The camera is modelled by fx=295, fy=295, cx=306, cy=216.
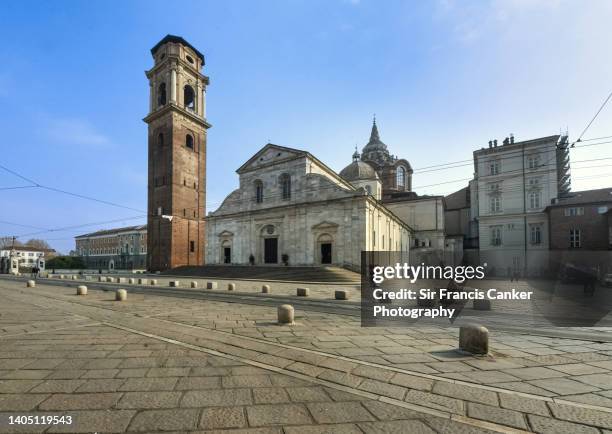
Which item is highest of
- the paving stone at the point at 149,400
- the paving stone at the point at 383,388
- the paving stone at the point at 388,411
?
the paving stone at the point at 149,400

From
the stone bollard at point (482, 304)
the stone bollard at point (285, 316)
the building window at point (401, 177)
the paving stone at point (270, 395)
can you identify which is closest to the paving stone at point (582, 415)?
the paving stone at point (270, 395)

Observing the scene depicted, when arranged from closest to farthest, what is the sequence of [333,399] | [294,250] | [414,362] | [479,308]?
[333,399]
[414,362]
[479,308]
[294,250]

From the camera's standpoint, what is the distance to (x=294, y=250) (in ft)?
96.8

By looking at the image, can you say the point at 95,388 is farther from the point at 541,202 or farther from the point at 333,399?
the point at 541,202

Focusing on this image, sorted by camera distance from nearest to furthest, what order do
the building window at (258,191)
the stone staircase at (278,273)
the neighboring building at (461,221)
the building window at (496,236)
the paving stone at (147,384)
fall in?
1. the paving stone at (147,384)
2. the stone staircase at (278,273)
3. the building window at (258,191)
4. the building window at (496,236)
5. the neighboring building at (461,221)

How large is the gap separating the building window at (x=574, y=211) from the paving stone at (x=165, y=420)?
36.8 metres

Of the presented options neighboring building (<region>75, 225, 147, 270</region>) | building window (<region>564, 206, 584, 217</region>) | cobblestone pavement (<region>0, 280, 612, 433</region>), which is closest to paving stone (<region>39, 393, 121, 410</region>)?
cobblestone pavement (<region>0, 280, 612, 433</region>)

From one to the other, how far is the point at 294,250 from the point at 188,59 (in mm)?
30310

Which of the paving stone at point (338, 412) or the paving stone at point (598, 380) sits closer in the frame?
the paving stone at point (338, 412)

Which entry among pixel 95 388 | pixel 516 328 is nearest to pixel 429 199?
pixel 516 328

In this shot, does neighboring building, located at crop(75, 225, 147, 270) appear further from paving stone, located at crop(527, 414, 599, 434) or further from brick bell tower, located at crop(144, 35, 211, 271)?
paving stone, located at crop(527, 414, 599, 434)

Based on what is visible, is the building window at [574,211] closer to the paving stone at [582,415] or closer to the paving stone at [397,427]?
the paving stone at [582,415]

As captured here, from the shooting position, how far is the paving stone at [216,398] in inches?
130

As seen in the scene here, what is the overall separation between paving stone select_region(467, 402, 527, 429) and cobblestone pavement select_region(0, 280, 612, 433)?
1cm
